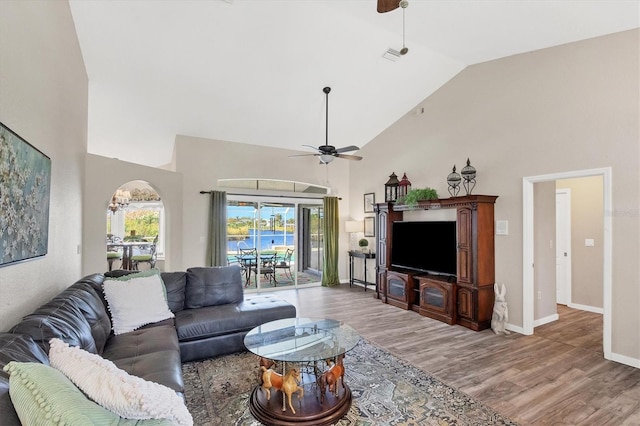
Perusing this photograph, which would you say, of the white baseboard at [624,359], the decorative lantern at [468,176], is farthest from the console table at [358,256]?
the white baseboard at [624,359]

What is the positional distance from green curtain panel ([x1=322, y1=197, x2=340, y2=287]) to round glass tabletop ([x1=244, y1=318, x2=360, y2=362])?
13.7ft

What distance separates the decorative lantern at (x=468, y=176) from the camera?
186 inches

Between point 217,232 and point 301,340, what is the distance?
3958mm

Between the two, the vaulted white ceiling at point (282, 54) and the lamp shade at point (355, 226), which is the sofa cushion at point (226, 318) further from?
the lamp shade at point (355, 226)

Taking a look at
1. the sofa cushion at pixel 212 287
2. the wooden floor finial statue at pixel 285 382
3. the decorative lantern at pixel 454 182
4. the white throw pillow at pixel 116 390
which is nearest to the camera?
the white throw pillow at pixel 116 390

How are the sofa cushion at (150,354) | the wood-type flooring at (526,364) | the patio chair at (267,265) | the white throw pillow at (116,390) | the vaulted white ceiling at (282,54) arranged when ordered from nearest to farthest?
the white throw pillow at (116,390) → the sofa cushion at (150,354) → the wood-type flooring at (526,364) → the vaulted white ceiling at (282,54) → the patio chair at (267,265)

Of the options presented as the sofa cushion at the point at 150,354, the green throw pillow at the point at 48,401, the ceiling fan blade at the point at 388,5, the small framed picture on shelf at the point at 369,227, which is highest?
the ceiling fan blade at the point at 388,5

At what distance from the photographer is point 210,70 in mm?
4480

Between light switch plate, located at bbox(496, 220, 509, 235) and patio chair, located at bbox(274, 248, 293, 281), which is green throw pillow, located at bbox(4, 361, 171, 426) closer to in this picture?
light switch plate, located at bbox(496, 220, 509, 235)

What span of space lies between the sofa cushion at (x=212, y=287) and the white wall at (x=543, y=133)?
12.5 feet

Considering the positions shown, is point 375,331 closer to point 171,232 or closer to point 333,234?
point 333,234

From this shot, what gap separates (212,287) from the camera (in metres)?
3.83

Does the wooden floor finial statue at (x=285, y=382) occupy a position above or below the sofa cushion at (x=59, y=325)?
below

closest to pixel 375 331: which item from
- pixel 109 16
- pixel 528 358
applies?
pixel 528 358
